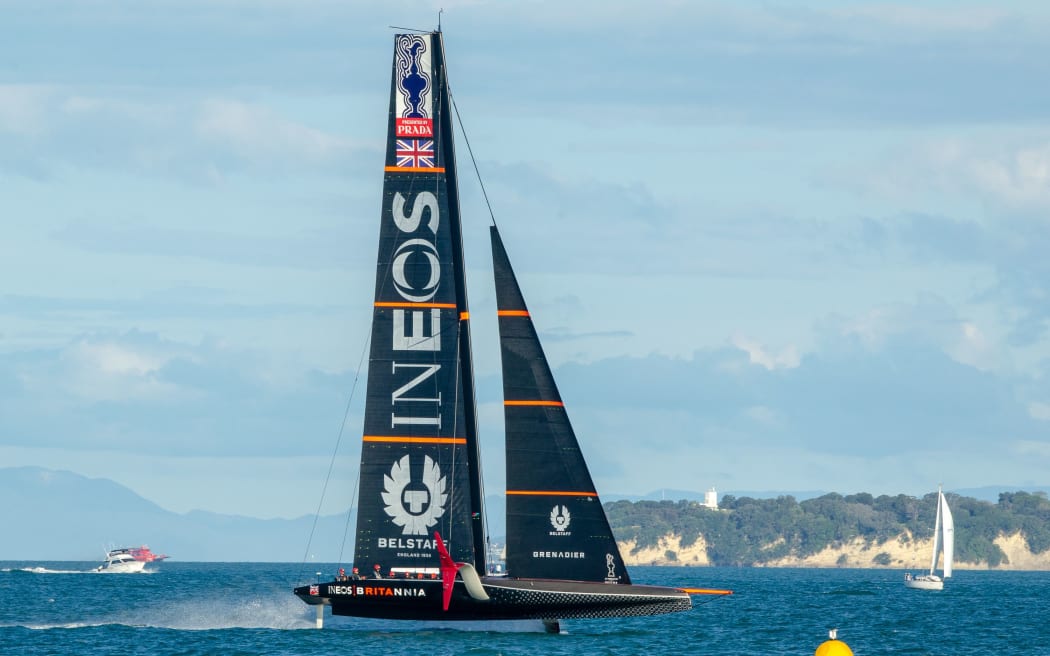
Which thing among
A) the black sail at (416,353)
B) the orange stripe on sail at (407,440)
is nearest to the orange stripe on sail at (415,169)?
the black sail at (416,353)

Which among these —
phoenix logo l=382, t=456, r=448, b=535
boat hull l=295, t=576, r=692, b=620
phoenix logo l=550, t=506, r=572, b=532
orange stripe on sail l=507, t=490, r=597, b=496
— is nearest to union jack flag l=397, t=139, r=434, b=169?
phoenix logo l=382, t=456, r=448, b=535

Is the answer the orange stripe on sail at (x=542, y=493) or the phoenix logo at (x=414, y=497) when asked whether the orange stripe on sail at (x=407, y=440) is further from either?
the orange stripe on sail at (x=542, y=493)

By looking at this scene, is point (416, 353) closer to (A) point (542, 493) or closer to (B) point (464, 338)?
(B) point (464, 338)

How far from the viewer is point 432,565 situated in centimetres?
4553

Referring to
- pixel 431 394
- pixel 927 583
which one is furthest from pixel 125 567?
pixel 431 394

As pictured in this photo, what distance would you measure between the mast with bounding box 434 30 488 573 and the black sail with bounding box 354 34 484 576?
0.04 metres

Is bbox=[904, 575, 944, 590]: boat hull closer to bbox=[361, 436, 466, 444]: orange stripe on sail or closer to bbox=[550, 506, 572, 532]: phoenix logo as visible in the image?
bbox=[550, 506, 572, 532]: phoenix logo

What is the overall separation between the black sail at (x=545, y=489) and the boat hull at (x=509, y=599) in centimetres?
53

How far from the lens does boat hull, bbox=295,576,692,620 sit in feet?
144

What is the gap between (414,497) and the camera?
45625 mm

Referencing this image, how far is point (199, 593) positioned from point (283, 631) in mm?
55921

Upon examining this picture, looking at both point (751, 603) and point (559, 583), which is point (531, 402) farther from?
point (751, 603)

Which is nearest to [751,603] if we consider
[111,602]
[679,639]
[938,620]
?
[938,620]

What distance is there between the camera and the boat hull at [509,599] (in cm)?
4378
